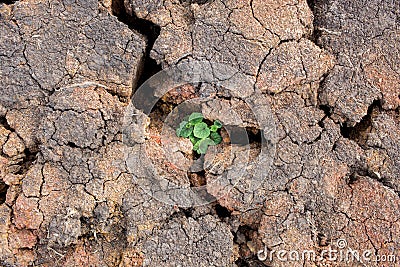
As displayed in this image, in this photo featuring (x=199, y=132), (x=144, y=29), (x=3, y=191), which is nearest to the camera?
(x=3, y=191)

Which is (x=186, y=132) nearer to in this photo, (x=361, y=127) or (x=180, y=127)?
(x=180, y=127)

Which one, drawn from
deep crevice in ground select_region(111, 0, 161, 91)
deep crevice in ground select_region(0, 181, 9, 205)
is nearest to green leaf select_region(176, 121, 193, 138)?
deep crevice in ground select_region(111, 0, 161, 91)

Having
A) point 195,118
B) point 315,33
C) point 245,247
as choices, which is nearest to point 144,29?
point 195,118

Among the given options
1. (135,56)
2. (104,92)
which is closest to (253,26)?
(135,56)

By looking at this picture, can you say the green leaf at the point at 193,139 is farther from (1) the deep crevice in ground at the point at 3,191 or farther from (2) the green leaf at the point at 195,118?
(1) the deep crevice in ground at the point at 3,191

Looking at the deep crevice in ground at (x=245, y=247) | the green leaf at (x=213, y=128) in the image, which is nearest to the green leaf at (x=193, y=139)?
the green leaf at (x=213, y=128)

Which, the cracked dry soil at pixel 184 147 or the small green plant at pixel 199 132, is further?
the small green plant at pixel 199 132

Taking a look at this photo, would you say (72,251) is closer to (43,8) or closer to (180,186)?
(180,186)

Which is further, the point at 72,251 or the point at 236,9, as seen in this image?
the point at 236,9
